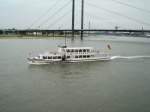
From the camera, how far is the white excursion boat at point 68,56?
24.8 meters

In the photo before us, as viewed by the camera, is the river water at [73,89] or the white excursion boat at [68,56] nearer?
the river water at [73,89]

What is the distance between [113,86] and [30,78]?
5279 millimetres

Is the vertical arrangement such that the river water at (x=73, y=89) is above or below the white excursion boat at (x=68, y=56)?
below

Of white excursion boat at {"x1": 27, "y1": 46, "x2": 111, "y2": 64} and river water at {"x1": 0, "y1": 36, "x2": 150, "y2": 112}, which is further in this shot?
white excursion boat at {"x1": 27, "y1": 46, "x2": 111, "y2": 64}

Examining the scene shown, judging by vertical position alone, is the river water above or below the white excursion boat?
below

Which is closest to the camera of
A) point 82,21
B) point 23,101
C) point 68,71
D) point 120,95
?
point 23,101

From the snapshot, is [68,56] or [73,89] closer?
[73,89]

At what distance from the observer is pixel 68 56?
2614cm

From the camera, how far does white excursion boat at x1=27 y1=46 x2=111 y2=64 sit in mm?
24828

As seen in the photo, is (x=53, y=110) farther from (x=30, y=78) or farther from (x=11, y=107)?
(x=30, y=78)

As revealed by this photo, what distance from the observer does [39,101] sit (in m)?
12.9

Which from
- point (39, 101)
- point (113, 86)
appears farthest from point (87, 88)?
point (39, 101)

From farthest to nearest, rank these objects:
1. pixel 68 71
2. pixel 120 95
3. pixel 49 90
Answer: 1. pixel 68 71
2. pixel 49 90
3. pixel 120 95

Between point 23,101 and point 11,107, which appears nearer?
point 11,107
